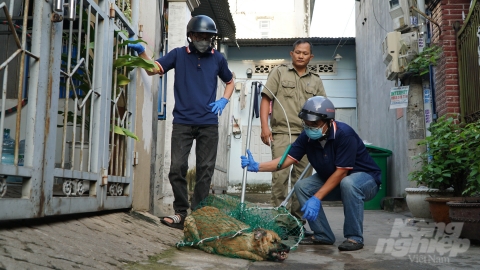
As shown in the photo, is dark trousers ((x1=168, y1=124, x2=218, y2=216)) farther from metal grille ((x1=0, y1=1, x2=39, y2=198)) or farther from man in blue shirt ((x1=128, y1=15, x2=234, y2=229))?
metal grille ((x1=0, y1=1, x2=39, y2=198))

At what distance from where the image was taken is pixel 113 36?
432 centimetres

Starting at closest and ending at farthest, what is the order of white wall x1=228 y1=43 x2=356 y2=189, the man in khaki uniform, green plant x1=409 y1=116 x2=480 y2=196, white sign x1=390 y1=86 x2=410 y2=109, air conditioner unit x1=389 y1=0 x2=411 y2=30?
1. the man in khaki uniform
2. green plant x1=409 y1=116 x2=480 y2=196
3. air conditioner unit x1=389 y1=0 x2=411 y2=30
4. white sign x1=390 y1=86 x2=410 y2=109
5. white wall x1=228 y1=43 x2=356 y2=189

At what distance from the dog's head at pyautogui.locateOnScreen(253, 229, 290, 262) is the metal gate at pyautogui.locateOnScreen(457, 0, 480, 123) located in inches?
164

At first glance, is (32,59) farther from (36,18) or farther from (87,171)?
(87,171)

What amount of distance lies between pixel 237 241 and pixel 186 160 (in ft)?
4.14

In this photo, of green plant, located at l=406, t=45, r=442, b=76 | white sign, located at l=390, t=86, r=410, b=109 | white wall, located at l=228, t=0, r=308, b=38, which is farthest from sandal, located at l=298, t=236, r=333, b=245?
white wall, located at l=228, t=0, r=308, b=38

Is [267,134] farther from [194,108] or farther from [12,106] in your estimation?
[12,106]

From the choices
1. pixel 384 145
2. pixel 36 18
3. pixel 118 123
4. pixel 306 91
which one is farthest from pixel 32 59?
pixel 384 145

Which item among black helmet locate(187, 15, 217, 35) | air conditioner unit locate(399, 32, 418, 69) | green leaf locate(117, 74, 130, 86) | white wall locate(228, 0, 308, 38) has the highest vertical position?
white wall locate(228, 0, 308, 38)

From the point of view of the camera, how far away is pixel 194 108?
455 centimetres

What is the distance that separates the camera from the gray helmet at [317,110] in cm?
410

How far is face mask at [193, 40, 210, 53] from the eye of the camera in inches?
181

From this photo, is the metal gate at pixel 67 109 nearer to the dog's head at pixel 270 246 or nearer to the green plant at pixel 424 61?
the dog's head at pixel 270 246

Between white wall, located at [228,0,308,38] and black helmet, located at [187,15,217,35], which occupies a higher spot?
white wall, located at [228,0,308,38]
